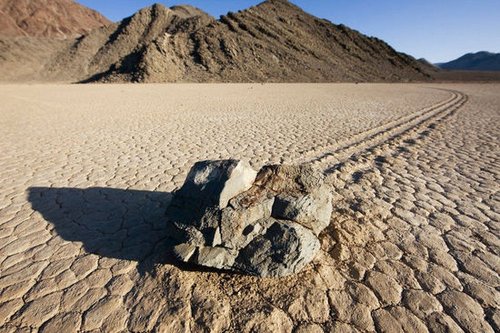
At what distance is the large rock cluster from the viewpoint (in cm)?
221

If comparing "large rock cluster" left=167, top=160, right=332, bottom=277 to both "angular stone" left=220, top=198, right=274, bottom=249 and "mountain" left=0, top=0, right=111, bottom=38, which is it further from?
"mountain" left=0, top=0, right=111, bottom=38

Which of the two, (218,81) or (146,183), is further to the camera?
(218,81)

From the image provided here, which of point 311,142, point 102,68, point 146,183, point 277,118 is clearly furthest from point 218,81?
point 146,183

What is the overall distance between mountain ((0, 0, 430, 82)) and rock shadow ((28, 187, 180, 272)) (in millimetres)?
31169

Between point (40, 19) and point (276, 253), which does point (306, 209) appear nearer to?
point (276, 253)

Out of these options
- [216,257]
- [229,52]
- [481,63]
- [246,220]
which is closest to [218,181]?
[246,220]

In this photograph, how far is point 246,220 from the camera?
2258 mm

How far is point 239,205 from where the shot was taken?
89.8 inches

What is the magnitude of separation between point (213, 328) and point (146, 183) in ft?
9.19

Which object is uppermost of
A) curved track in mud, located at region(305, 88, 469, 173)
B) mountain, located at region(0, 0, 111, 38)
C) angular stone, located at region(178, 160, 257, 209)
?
mountain, located at region(0, 0, 111, 38)

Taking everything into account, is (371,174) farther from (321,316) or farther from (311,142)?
(321,316)

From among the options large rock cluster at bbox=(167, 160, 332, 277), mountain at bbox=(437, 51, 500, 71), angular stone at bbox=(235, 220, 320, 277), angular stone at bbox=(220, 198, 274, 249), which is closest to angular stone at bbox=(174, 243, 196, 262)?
large rock cluster at bbox=(167, 160, 332, 277)


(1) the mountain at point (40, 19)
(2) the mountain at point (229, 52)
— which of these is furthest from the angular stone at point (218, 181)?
(1) the mountain at point (40, 19)

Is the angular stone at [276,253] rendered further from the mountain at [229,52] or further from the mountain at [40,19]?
the mountain at [40,19]
